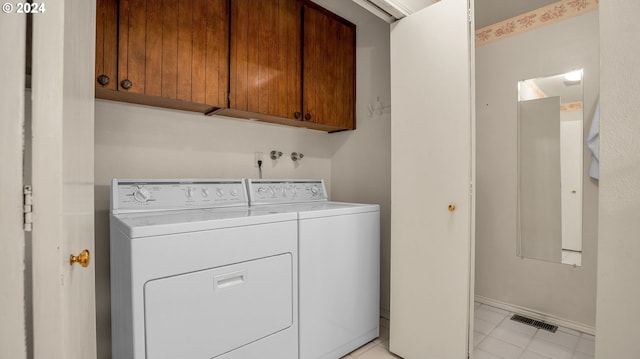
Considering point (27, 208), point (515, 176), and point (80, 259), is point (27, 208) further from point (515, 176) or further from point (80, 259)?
point (515, 176)

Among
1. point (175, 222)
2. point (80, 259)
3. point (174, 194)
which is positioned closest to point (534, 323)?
point (175, 222)

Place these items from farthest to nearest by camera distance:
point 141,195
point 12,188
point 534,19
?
point 534,19
point 141,195
point 12,188

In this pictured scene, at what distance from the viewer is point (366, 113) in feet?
8.29

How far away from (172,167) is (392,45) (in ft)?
5.45

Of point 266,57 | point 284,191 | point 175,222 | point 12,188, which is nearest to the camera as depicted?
point 12,188

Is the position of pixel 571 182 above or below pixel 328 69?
below

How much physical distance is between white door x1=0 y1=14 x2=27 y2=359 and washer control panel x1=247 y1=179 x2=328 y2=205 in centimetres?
147

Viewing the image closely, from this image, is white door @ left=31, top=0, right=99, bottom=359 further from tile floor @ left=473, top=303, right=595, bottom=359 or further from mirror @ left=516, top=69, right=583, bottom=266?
mirror @ left=516, top=69, right=583, bottom=266

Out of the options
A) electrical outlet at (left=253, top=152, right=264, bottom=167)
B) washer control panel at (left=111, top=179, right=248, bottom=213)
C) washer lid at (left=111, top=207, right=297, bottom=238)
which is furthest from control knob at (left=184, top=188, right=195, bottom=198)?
electrical outlet at (left=253, top=152, right=264, bottom=167)

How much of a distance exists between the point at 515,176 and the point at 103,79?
9.88ft

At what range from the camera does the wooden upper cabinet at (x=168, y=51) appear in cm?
142

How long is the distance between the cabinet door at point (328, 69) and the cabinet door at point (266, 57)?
0.09 metres

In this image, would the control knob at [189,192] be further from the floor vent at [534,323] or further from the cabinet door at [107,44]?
the floor vent at [534,323]

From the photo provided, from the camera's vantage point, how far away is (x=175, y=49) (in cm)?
159
